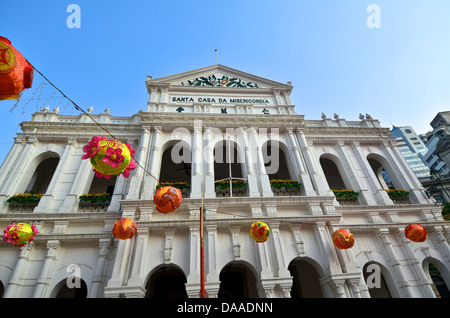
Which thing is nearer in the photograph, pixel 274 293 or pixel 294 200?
pixel 274 293

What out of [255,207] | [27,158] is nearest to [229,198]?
[255,207]

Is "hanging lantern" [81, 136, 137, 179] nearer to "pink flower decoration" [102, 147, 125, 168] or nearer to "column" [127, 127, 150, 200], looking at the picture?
"pink flower decoration" [102, 147, 125, 168]

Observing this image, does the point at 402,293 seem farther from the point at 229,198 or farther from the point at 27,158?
the point at 27,158

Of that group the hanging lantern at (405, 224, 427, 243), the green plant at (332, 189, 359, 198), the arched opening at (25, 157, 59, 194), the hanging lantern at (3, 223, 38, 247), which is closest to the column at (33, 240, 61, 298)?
the hanging lantern at (3, 223, 38, 247)

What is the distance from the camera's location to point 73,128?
45.8 ft

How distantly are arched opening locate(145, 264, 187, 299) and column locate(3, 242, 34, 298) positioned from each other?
222 inches

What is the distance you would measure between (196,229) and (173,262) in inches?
67.3

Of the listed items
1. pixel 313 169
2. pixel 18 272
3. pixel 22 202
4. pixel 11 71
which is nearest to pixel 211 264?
pixel 313 169

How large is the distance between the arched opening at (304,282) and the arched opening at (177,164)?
27.3 ft

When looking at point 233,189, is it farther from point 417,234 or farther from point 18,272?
point 18,272

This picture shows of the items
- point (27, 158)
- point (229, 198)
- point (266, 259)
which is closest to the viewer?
point (266, 259)

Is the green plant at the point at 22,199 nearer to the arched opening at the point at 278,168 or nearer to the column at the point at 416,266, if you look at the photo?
the arched opening at the point at 278,168

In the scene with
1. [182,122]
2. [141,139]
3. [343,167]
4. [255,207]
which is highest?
[182,122]

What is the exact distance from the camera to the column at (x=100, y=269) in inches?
359
